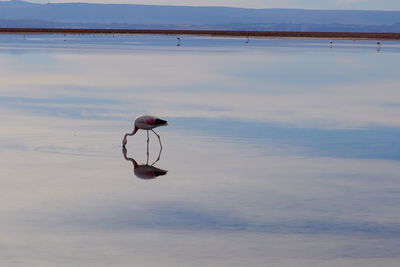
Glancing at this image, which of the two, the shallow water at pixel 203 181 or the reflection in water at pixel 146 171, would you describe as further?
the reflection in water at pixel 146 171

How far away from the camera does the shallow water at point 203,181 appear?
918 centimetres

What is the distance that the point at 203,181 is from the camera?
1270 cm

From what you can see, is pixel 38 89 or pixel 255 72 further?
pixel 255 72

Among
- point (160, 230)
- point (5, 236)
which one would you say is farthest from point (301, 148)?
point (5, 236)

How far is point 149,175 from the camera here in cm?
1334

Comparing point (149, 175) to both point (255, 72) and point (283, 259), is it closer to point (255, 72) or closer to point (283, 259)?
point (283, 259)

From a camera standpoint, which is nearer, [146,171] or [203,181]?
[203,181]

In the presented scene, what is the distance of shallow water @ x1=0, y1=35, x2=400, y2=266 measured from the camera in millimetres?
9180

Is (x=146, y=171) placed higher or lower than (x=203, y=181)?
higher

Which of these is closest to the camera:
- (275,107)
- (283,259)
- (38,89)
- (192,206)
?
(283,259)

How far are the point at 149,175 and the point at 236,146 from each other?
9.87ft

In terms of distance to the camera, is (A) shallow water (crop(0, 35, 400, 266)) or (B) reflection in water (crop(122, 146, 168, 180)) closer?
(A) shallow water (crop(0, 35, 400, 266))

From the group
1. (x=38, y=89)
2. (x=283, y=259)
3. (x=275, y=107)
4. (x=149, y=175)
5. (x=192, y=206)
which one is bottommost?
(x=283, y=259)

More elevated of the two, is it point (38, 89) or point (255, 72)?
point (255, 72)
